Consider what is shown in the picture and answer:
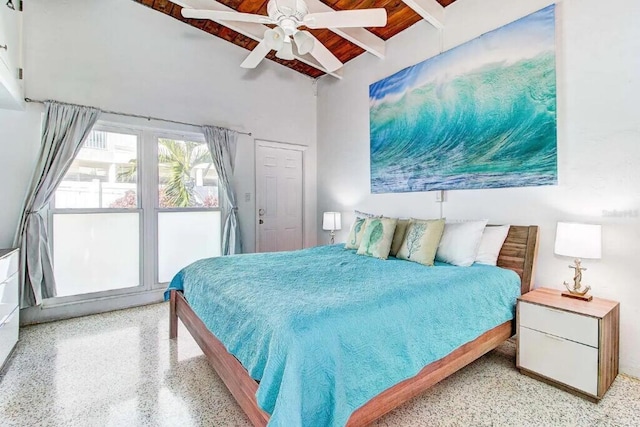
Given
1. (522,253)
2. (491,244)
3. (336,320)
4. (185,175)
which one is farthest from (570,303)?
(185,175)

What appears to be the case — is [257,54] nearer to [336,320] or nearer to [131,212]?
[131,212]

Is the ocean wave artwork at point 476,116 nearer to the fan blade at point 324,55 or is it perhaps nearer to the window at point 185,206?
the fan blade at point 324,55

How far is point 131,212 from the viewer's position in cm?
358

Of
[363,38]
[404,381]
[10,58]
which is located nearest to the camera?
[404,381]

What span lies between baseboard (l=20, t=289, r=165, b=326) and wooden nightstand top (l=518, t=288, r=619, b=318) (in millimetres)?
3856

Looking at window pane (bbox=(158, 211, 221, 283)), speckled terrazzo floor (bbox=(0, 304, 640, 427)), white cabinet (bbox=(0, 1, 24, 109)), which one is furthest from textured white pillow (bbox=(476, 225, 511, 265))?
white cabinet (bbox=(0, 1, 24, 109))

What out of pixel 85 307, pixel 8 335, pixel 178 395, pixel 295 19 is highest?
pixel 295 19

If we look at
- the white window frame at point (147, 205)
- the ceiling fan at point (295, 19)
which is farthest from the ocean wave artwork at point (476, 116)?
the white window frame at point (147, 205)

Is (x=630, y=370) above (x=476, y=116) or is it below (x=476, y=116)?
below

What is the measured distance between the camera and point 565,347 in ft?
6.27

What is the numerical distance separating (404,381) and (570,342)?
1192mm

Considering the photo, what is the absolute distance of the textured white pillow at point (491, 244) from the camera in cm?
252

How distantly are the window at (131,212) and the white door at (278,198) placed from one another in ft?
2.23

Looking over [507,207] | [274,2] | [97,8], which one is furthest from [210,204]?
[507,207]
